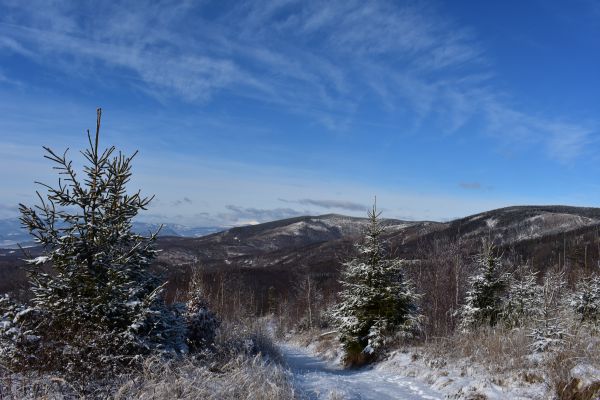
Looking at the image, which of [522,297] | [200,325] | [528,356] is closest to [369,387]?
[528,356]

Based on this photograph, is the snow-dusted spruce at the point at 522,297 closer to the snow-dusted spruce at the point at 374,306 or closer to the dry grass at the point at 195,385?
the snow-dusted spruce at the point at 374,306

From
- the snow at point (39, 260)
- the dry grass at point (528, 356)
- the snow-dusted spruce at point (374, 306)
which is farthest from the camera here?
the snow-dusted spruce at point (374, 306)

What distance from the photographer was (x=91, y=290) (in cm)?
665

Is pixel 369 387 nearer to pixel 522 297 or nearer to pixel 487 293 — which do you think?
pixel 487 293

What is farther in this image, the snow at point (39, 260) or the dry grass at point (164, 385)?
the snow at point (39, 260)

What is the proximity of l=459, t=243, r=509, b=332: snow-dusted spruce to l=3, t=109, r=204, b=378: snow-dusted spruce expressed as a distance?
37.8 feet

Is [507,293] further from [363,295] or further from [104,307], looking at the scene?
[104,307]

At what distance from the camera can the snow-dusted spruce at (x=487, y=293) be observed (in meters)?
15.3

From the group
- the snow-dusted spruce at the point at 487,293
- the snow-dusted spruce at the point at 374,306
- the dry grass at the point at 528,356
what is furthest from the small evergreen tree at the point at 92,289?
the snow-dusted spruce at the point at 487,293

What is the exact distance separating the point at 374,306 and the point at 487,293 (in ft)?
13.6

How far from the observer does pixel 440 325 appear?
54.1 feet

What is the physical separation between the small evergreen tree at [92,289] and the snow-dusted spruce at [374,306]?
9.30m

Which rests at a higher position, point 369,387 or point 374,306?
point 374,306

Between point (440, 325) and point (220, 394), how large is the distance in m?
12.7
